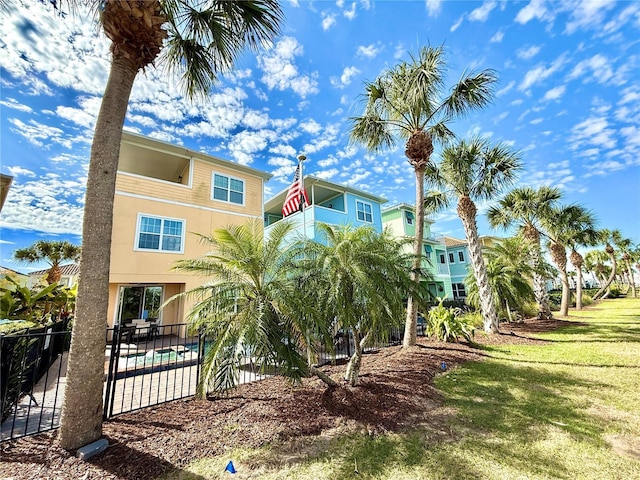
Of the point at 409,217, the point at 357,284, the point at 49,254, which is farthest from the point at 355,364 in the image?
the point at 409,217

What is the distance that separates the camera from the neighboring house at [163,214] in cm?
1250

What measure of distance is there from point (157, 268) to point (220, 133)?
7.49m

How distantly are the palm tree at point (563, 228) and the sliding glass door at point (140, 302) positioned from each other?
85.0 feet

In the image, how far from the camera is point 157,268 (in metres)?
13.0

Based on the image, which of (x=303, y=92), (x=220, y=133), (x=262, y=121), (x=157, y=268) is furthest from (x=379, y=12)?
(x=157, y=268)

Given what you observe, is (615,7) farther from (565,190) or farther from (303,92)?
(565,190)

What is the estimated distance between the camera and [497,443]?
3.87m

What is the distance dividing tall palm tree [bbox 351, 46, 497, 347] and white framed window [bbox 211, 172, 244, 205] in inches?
333

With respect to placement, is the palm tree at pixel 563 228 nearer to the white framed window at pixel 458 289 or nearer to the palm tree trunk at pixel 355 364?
the white framed window at pixel 458 289

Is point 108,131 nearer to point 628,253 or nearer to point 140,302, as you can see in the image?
point 140,302

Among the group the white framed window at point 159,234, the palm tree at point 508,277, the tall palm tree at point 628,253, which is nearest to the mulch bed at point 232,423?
the white framed window at point 159,234

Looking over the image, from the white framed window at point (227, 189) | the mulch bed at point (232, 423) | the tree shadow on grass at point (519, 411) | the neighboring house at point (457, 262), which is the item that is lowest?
the tree shadow on grass at point (519, 411)

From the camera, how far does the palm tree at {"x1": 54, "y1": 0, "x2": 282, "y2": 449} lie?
3.78 meters

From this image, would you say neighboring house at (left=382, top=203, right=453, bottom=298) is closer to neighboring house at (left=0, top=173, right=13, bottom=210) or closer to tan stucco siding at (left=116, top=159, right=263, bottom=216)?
tan stucco siding at (left=116, top=159, right=263, bottom=216)
